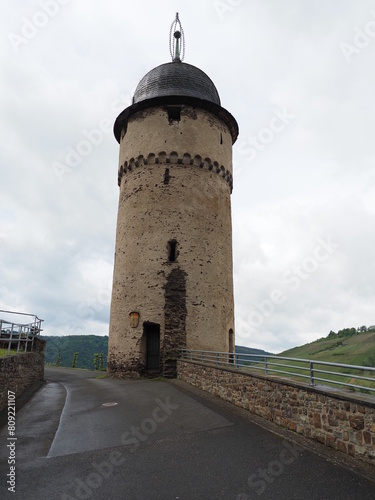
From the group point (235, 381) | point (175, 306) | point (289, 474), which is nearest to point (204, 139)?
point (175, 306)

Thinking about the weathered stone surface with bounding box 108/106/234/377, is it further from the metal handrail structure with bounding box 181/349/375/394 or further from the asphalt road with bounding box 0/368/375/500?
the asphalt road with bounding box 0/368/375/500

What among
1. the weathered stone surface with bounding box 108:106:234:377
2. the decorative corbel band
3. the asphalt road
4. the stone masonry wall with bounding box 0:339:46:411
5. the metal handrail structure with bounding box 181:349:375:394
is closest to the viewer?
the asphalt road

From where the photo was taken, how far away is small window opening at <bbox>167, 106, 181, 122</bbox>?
18.7 metres

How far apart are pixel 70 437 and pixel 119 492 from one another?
2952 millimetres

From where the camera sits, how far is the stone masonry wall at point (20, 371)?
9.01m

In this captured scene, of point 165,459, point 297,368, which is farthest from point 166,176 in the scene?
point 165,459

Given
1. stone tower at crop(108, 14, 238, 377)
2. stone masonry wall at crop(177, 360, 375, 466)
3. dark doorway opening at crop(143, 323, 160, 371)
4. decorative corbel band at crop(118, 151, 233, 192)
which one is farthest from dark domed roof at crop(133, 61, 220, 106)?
stone masonry wall at crop(177, 360, 375, 466)

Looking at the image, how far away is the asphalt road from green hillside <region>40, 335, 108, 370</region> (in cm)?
7058

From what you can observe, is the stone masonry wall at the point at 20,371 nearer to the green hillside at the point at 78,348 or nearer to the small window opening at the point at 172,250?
the small window opening at the point at 172,250

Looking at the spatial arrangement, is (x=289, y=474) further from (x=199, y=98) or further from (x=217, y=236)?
(x=199, y=98)

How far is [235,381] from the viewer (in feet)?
30.6

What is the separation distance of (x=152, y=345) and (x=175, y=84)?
14.0 metres

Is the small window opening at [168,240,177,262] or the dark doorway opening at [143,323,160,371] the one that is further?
the small window opening at [168,240,177,262]

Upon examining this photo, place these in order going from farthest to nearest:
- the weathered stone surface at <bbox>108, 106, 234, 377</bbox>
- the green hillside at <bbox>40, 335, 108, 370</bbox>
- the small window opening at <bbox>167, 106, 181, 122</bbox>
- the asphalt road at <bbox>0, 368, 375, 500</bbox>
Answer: the green hillside at <bbox>40, 335, 108, 370</bbox> < the small window opening at <bbox>167, 106, 181, 122</bbox> < the weathered stone surface at <bbox>108, 106, 234, 377</bbox> < the asphalt road at <bbox>0, 368, 375, 500</bbox>
